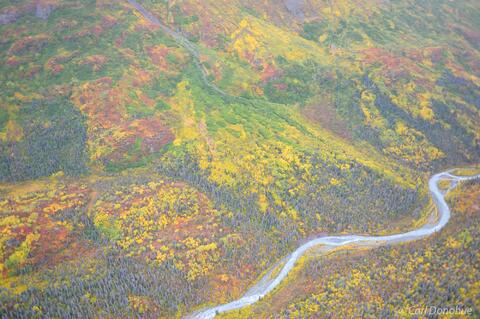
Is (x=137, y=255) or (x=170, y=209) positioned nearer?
(x=137, y=255)

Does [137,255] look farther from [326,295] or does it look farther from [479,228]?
[479,228]

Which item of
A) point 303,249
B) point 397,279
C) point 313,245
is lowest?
point 303,249

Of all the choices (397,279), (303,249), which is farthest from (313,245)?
(397,279)

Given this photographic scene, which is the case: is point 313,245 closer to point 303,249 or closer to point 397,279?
point 303,249

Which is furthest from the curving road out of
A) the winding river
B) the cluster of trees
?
the cluster of trees

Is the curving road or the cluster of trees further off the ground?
the cluster of trees

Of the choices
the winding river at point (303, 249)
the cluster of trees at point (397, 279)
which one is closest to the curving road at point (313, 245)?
the winding river at point (303, 249)

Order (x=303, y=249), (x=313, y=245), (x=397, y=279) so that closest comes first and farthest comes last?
1. (x=397, y=279)
2. (x=303, y=249)
3. (x=313, y=245)

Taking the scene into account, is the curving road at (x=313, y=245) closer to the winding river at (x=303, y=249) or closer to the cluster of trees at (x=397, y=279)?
the winding river at (x=303, y=249)

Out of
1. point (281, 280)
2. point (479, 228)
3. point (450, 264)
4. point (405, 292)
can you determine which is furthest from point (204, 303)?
point (479, 228)

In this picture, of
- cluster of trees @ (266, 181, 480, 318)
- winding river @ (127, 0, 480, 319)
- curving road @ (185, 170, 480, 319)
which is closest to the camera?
cluster of trees @ (266, 181, 480, 318)

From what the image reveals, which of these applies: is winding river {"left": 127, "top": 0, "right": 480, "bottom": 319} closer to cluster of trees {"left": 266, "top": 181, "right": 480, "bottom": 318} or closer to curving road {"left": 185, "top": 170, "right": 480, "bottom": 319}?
curving road {"left": 185, "top": 170, "right": 480, "bottom": 319}
